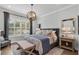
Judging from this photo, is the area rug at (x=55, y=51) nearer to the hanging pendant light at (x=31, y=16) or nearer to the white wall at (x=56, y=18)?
the white wall at (x=56, y=18)

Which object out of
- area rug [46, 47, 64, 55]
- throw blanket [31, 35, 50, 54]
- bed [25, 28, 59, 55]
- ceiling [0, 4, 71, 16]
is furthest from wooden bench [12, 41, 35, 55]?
ceiling [0, 4, 71, 16]

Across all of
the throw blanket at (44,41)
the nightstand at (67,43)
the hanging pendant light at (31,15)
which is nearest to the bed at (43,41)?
the throw blanket at (44,41)

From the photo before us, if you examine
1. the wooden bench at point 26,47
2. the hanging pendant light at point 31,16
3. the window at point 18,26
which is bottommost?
the wooden bench at point 26,47

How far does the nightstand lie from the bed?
4.4 inches

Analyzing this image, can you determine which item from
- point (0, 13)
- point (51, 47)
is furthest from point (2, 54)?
point (51, 47)

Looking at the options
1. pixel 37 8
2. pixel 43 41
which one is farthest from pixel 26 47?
pixel 37 8

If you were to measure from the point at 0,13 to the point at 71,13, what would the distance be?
1.29 metres

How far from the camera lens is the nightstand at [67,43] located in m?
1.87

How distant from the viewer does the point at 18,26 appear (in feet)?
6.03

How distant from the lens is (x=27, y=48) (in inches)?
70.4

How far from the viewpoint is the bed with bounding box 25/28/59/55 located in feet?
5.96

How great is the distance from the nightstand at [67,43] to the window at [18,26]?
A: 713mm
